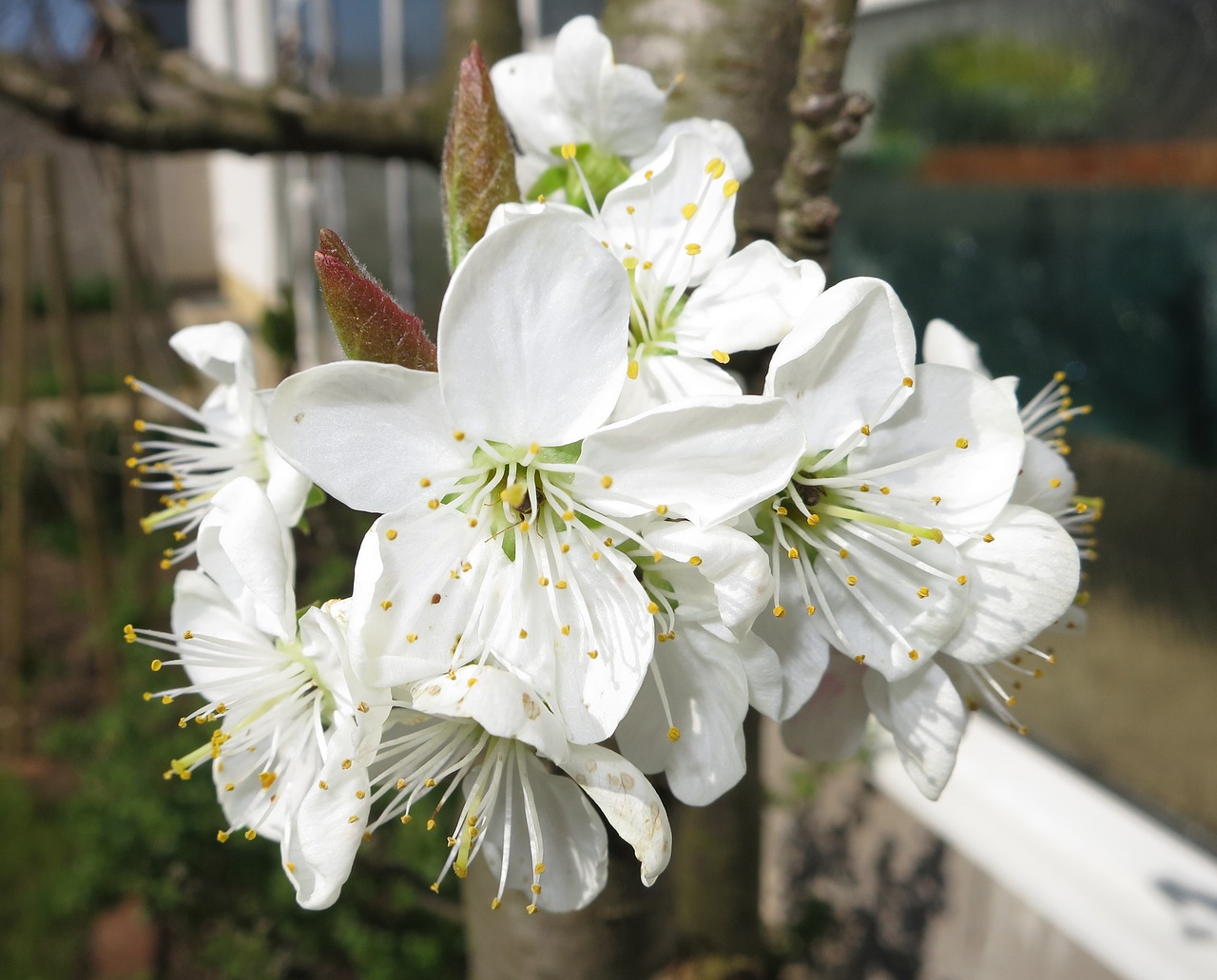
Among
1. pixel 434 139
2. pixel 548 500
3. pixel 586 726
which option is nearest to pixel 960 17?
pixel 434 139

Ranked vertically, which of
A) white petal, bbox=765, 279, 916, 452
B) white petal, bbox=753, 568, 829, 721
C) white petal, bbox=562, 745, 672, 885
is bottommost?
white petal, bbox=562, 745, 672, 885

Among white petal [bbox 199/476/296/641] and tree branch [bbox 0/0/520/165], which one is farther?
tree branch [bbox 0/0/520/165]

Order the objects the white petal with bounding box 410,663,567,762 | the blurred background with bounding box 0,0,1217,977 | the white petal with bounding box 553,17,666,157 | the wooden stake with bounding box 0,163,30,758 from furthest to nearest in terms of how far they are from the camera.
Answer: the wooden stake with bounding box 0,163,30,758 < the blurred background with bounding box 0,0,1217,977 < the white petal with bounding box 553,17,666,157 < the white petal with bounding box 410,663,567,762

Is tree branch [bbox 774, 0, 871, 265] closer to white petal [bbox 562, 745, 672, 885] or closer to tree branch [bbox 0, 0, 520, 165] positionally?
white petal [bbox 562, 745, 672, 885]

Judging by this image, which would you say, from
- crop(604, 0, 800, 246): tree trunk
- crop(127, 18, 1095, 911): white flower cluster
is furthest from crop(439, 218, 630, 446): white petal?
crop(604, 0, 800, 246): tree trunk

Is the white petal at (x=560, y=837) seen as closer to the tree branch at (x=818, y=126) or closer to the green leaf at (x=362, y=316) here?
the green leaf at (x=362, y=316)

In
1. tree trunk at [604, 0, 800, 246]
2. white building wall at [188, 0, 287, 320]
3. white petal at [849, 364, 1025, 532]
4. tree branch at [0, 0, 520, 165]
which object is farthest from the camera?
white building wall at [188, 0, 287, 320]

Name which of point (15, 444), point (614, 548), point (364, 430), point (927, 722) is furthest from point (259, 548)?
point (15, 444)

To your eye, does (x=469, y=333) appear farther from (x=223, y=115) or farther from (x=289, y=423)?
(x=223, y=115)

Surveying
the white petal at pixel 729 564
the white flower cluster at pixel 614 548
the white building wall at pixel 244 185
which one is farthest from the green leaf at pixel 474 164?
the white building wall at pixel 244 185
